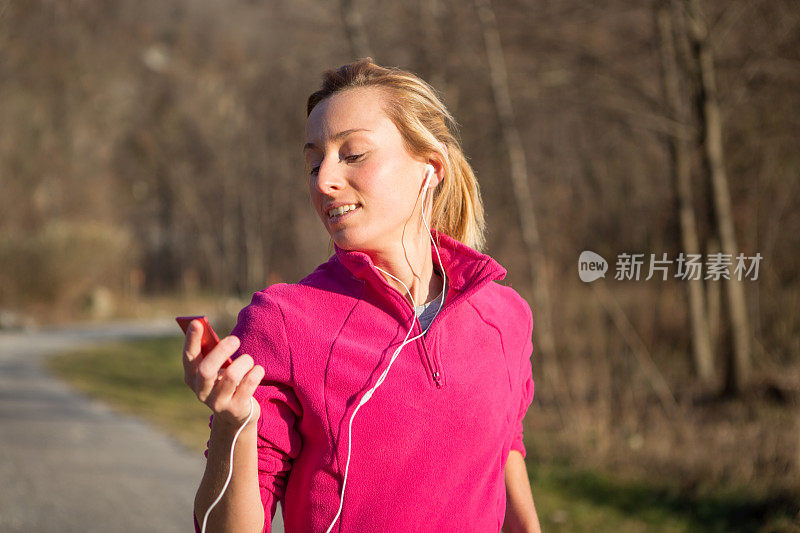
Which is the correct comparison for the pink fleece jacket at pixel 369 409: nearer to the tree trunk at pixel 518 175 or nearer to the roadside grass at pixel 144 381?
the roadside grass at pixel 144 381

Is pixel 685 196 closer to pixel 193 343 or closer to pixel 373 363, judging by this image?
pixel 373 363

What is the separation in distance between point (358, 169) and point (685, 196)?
25.7 ft

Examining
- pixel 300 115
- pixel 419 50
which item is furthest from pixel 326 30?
pixel 300 115

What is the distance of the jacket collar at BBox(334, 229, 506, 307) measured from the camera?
1.48m

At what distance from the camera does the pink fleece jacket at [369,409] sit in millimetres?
1382

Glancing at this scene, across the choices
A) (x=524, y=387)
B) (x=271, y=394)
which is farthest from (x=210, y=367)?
(x=524, y=387)

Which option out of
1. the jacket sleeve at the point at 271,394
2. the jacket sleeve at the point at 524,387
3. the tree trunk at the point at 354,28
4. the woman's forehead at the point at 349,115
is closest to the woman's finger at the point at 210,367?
the jacket sleeve at the point at 271,394

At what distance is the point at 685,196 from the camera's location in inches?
340

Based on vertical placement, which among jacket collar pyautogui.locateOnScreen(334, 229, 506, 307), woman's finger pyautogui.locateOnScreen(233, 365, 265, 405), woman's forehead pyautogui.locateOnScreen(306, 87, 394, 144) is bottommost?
woman's finger pyautogui.locateOnScreen(233, 365, 265, 405)

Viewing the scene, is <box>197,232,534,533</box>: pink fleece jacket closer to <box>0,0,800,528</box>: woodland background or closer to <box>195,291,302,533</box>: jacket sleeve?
<box>195,291,302,533</box>: jacket sleeve

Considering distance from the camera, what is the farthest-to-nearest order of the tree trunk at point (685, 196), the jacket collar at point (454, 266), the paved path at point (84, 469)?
the tree trunk at point (685, 196)
the paved path at point (84, 469)
the jacket collar at point (454, 266)

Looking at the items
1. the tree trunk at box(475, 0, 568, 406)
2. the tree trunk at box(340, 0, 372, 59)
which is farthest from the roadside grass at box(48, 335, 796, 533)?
the tree trunk at box(340, 0, 372, 59)

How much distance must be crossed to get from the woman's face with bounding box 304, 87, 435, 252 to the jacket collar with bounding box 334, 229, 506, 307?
0.12 ft

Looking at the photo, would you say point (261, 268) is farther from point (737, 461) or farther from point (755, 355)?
point (737, 461)
